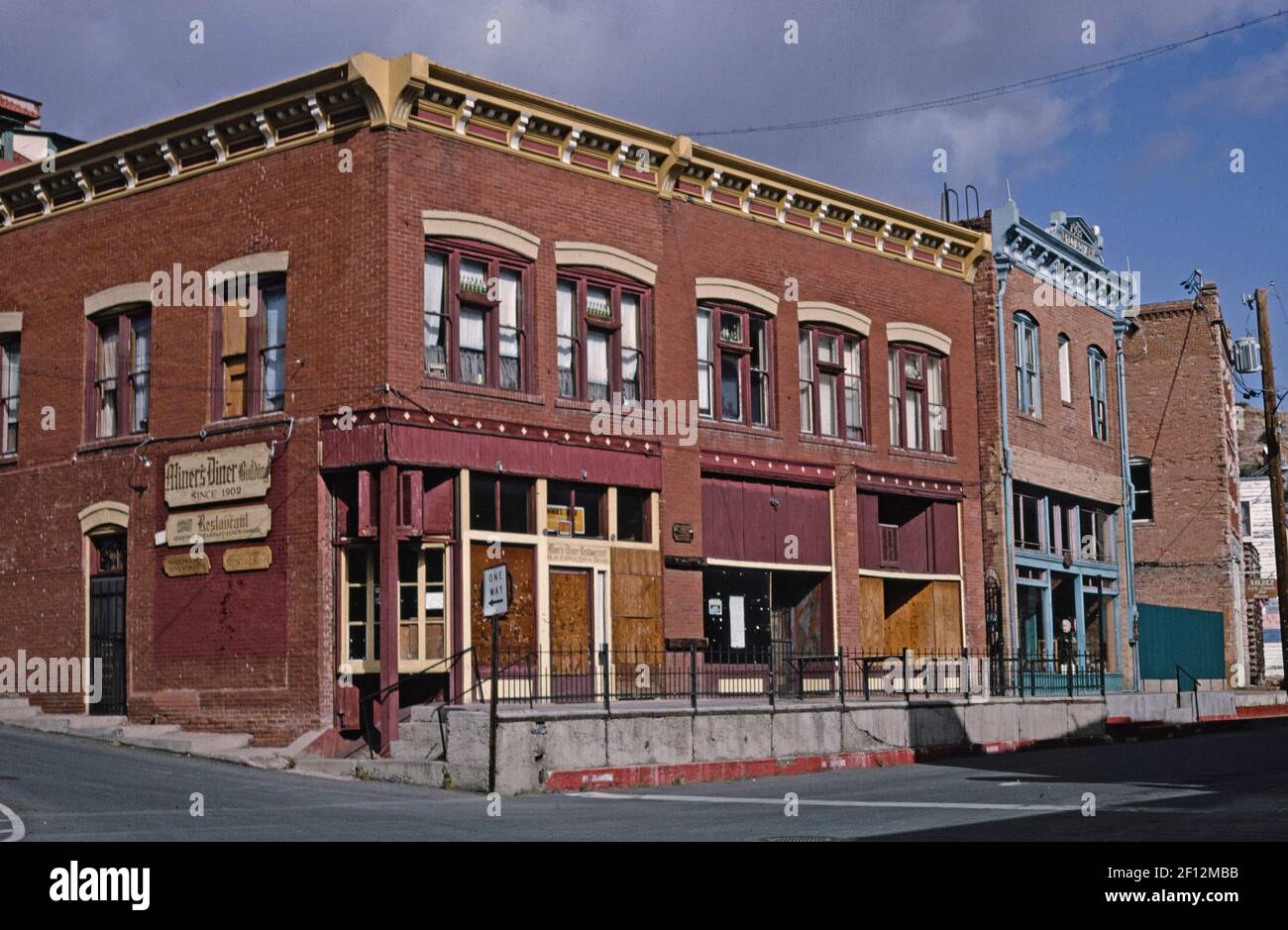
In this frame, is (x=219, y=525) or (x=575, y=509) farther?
(x=575, y=509)

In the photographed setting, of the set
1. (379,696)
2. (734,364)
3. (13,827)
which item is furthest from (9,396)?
(13,827)

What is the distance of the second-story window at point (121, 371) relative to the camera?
85.7ft

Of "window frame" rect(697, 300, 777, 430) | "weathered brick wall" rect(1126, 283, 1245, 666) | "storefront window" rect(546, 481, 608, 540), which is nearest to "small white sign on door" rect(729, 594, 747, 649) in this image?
"window frame" rect(697, 300, 777, 430)

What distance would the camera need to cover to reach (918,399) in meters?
33.5

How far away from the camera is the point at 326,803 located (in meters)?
17.8

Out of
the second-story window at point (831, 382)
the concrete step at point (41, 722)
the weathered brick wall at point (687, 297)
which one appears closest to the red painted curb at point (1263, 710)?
the weathered brick wall at point (687, 297)

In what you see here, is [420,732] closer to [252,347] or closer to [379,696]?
[379,696]

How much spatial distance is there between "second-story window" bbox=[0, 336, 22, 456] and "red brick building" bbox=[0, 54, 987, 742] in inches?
4.5

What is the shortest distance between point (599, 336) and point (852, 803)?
444 inches

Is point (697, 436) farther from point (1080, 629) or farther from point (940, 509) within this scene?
point (1080, 629)

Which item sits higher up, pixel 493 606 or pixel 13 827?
pixel 493 606

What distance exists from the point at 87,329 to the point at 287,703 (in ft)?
27.1
